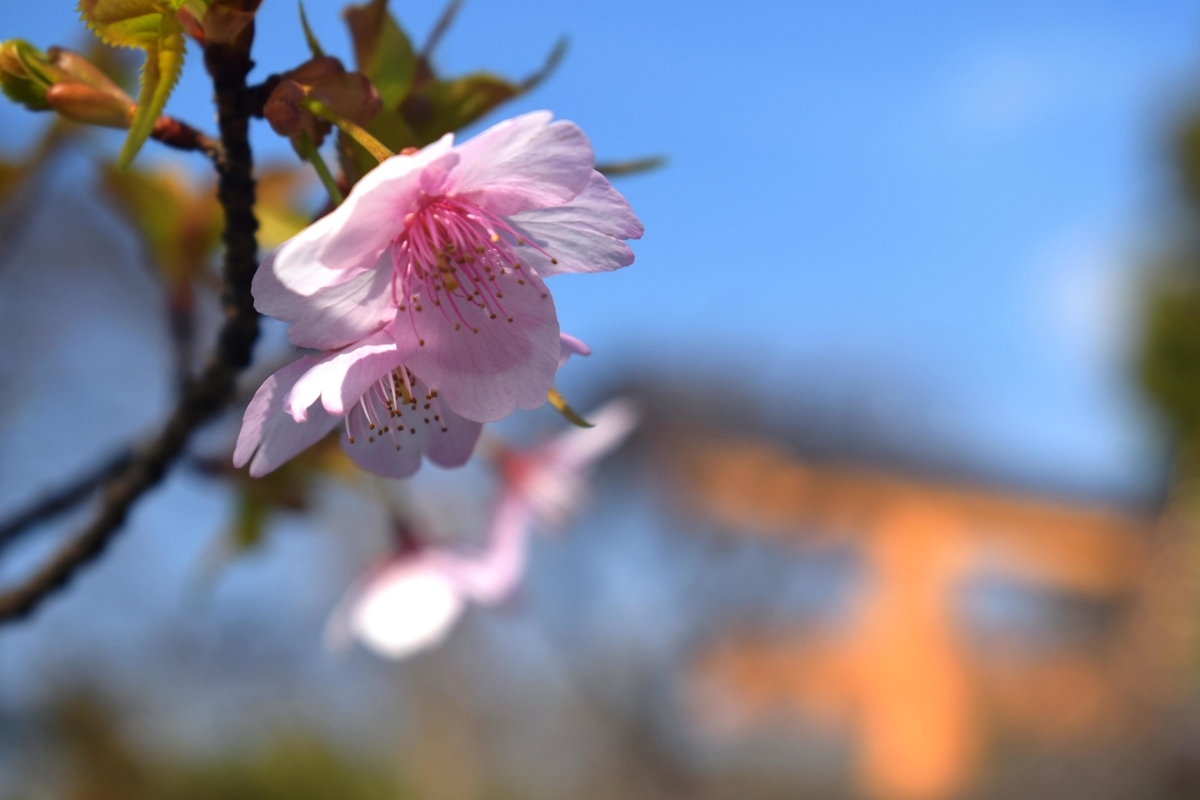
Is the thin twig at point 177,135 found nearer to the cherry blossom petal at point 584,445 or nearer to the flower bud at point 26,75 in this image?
the flower bud at point 26,75

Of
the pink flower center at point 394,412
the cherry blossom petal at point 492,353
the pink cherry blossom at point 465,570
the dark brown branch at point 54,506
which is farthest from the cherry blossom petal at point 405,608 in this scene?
the cherry blossom petal at point 492,353

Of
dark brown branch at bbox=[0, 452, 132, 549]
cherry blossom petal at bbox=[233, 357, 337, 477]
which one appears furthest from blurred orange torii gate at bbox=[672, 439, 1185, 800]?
cherry blossom petal at bbox=[233, 357, 337, 477]

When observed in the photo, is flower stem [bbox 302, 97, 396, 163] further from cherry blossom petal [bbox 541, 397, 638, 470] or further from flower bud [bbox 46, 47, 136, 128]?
cherry blossom petal [bbox 541, 397, 638, 470]

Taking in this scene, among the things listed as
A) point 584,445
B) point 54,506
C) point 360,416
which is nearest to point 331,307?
point 360,416

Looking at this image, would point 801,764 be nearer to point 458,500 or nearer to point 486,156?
point 458,500

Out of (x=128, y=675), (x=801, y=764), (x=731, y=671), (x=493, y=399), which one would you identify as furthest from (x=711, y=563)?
(x=493, y=399)

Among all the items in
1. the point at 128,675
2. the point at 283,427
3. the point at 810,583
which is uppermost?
the point at 283,427

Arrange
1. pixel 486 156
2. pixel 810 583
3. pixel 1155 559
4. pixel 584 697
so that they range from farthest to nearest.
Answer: pixel 1155 559 → pixel 810 583 → pixel 584 697 → pixel 486 156
